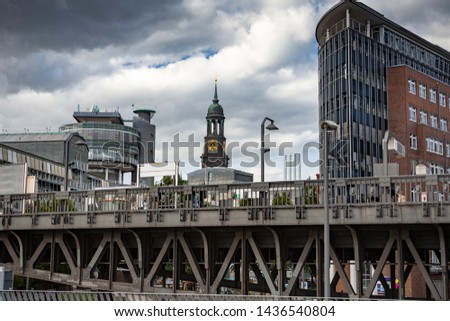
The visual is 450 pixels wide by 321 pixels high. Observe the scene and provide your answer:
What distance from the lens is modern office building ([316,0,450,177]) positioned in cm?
7256

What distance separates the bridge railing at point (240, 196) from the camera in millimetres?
24361

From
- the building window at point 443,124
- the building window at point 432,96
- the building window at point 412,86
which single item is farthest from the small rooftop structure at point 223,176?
the building window at point 412,86

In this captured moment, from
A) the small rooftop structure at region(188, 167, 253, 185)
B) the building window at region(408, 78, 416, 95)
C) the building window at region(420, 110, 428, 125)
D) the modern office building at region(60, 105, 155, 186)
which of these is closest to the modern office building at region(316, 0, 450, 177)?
the building window at region(408, 78, 416, 95)

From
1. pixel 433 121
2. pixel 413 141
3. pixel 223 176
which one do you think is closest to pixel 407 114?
pixel 413 141

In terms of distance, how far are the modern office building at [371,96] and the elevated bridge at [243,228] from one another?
40.0 meters

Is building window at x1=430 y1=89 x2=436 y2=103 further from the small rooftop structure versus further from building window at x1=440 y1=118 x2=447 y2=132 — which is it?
the small rooftop structure

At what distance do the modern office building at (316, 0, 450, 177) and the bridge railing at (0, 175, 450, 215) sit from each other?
1641 inches

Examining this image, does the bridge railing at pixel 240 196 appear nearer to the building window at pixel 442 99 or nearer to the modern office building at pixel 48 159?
the modern office building at pixel 48 159

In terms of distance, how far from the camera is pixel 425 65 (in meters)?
85.4

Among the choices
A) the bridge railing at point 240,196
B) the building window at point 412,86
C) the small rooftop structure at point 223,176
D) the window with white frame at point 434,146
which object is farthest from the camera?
the small rooftop structure at point 223,176

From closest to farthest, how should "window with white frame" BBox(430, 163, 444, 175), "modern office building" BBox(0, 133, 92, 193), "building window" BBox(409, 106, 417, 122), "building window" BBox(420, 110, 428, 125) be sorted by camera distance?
"building window" BBox(409, 106, 417, 122), "building window" BBox(420, 110, 428, 125), "window with white frame" BBox(430, 163, 444, 175), "modern office building" BBox(0, 133, 92, 193)
